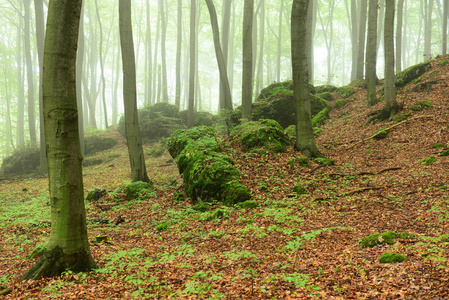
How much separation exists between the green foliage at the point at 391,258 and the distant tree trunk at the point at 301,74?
19.1 feet

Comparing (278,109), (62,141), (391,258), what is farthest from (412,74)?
(62,141)

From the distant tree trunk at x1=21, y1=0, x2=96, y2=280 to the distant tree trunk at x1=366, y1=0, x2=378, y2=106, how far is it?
14.1 m

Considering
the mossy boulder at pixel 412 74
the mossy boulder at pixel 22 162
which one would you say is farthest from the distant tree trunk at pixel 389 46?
the mossy boulder at pixel 22 162

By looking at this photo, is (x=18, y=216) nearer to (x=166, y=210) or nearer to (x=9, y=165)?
(x=166, y=210)

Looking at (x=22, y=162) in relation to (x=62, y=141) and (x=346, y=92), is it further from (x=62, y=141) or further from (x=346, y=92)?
(x=346, y=92)

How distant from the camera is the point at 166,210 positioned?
7488mm

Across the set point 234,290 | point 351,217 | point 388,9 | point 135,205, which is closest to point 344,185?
point 351,217

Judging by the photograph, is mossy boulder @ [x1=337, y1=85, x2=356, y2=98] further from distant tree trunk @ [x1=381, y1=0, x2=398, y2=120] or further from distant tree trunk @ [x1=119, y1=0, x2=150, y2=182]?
distant tree trunk @ [x1=119, y1=0, x2=150, y2=182]

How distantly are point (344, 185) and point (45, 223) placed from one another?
25.2ft

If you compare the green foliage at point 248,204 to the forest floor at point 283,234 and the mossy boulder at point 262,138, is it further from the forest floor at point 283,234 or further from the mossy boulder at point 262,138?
the mossy boulder at point 262,138

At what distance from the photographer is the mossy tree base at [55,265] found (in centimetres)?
371

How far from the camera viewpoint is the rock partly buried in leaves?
718 centimetres

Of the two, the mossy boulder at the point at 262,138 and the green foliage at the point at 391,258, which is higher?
the mossy boulder at the point at 262,138

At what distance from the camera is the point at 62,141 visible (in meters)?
3.73
